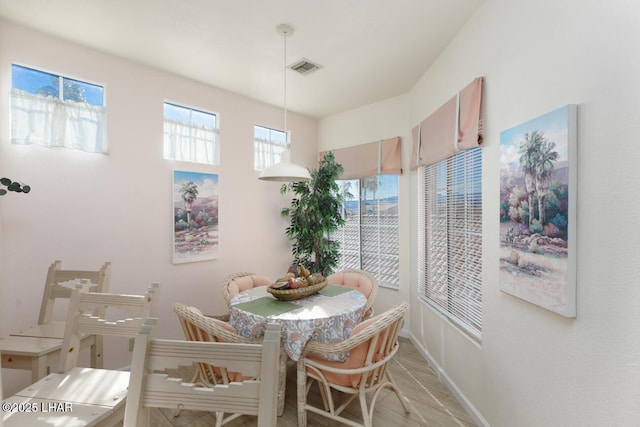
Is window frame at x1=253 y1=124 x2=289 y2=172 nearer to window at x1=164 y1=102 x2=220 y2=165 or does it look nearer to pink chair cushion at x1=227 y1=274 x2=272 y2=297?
window at x1=164 y1=102 x2=220 y2=165

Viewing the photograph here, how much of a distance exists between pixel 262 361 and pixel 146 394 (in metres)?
0.44

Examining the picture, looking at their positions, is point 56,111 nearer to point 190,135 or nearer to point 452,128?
point 190,135

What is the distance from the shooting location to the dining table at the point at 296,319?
210 centimetres

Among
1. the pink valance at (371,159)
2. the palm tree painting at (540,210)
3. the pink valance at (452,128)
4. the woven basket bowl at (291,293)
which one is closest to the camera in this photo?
the palm tree painting at (540,210)

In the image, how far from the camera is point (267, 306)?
241 centimetres

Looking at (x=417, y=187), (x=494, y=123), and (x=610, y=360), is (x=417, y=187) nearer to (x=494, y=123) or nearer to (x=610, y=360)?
(x=494, y=123)

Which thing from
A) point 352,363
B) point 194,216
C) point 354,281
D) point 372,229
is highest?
point 194,216

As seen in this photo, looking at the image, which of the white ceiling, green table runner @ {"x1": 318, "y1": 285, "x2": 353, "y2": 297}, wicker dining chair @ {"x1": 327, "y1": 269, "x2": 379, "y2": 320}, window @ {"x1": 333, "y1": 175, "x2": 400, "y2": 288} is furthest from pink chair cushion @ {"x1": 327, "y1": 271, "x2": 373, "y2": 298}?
the white ceiling

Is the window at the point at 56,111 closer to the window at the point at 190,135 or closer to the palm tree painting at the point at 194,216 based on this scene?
the window at the point at 190,135

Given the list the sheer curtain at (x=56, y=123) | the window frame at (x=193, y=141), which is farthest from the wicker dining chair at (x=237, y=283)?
the sheer curtain at (x=56, y=123)

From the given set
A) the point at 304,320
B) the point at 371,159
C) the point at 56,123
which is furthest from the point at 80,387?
the point at 371,159

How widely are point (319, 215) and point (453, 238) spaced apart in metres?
1.54

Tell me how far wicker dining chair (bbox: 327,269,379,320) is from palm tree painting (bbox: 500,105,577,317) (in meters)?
1.26

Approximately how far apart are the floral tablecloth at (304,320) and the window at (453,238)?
0.84m
